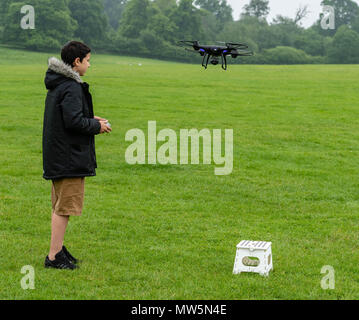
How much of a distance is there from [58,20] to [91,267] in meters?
47.2

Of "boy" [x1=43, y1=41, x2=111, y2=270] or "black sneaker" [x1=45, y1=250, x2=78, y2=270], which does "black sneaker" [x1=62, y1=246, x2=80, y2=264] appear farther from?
"boy" [x1=43, y1=41, x2=111, y2=270]

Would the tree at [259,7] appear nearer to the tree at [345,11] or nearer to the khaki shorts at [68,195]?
the khaki shorts at [68,195]

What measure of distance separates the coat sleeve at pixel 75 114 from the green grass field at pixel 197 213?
175 cm

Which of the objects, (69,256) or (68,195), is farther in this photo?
(69,256)

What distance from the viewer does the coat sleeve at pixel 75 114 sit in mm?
6500

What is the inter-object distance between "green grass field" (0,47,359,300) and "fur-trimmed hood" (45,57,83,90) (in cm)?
226

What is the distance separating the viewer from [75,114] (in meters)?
6.50

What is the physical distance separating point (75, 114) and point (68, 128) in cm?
20

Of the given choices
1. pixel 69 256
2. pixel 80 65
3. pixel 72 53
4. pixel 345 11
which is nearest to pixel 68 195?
pixel 69 256

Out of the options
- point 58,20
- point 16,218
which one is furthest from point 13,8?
point 16,218

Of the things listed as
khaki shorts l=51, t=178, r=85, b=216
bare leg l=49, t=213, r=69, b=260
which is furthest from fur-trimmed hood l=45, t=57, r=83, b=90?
bare leg l=49, t=213, r=69, b=260

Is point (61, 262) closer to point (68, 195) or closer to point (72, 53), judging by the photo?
point (68, 195)

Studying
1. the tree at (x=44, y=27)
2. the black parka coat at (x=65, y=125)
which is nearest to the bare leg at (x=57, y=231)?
the black parka coat at (x=65, y=125)

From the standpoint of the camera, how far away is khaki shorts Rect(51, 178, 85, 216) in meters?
6.74
